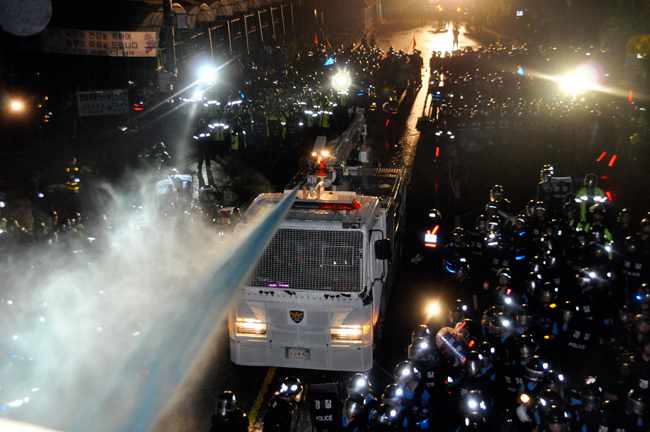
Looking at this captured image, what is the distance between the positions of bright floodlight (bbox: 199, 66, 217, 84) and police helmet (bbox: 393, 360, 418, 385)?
1959 centimetres

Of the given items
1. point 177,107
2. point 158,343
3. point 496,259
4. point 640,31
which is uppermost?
point 640,31

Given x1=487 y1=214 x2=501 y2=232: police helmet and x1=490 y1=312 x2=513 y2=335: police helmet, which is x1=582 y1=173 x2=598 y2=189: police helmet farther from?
x1=490 y1=312 x2=513 y2=335: police helmet

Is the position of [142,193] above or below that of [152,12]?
below

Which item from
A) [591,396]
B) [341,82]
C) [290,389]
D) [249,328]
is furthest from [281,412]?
[341,82]

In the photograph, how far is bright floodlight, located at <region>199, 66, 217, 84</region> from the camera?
78.9 ft

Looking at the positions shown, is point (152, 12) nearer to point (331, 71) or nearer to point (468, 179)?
point (331, 71)

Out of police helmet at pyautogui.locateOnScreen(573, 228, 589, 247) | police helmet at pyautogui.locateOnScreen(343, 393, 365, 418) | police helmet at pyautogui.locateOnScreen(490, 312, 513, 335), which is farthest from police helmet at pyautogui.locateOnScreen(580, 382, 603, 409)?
police helmet at pyautogui.locateOnScreen(573, 228, 589, 247)

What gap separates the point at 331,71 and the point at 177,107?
34.5 feet

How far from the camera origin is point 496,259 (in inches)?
388

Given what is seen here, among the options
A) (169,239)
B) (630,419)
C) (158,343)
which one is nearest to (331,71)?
(169,239)

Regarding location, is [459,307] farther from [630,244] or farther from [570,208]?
[570,208]

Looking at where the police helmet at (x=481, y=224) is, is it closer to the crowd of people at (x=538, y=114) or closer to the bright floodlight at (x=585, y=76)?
the crowd of people at (x=538, y=114)

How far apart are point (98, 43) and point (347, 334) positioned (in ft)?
64.2

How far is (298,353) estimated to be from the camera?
25.8 ft
